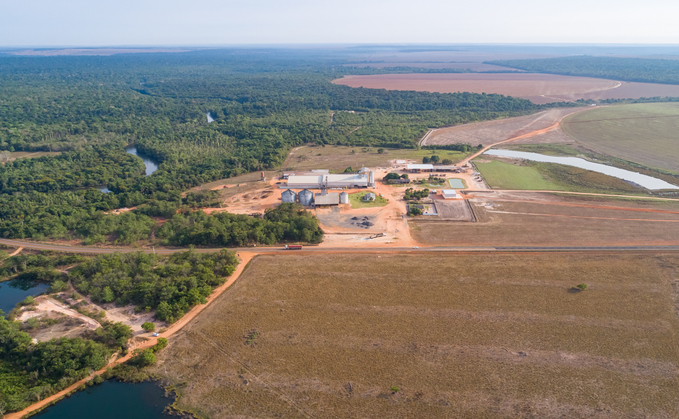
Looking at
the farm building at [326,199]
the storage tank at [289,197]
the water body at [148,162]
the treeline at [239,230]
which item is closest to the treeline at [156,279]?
the treeline at [239,230]

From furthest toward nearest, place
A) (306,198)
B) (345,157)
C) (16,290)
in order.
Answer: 1. (345,157)
2. (306,198)
3. (16,290)

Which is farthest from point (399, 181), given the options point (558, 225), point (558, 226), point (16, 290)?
point (16, 290)

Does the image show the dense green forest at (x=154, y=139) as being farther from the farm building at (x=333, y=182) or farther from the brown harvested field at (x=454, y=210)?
the brown harvested field at (x=454, y=210)

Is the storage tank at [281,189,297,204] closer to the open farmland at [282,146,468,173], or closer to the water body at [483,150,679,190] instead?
the open farmland at [282,146,468,173]

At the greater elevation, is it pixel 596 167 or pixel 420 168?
pixel 420 168

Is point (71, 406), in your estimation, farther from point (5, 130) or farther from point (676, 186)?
point (5, 130)

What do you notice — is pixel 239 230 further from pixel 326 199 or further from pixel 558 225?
pixel 558 225

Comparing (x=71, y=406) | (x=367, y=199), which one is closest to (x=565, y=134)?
(x=367, y=199)
